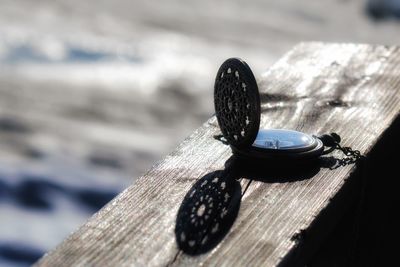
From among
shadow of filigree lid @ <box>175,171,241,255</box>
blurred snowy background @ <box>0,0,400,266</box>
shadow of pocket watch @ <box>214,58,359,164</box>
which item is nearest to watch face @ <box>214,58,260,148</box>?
shadow of pocket watch @ <box>214,58,359,164</box>

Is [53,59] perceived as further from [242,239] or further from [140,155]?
[242,239]

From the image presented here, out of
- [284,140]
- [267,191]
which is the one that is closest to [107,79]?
[284,140]

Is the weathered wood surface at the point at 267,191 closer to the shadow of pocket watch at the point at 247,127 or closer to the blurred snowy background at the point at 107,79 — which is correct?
the shadow of pocket watch at the point at 247,127

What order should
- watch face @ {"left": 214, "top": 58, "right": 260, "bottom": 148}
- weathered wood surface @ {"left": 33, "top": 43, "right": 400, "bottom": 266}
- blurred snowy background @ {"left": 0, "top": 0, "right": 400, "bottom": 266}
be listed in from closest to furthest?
weathered wood surface @ {"left": 33, "top": 43, "right": 400, "bottom": 266} < watch face @ {"left": 214, "top": 58, "right": 260, "bottom": 148} < blurred snowy background @ {"left": 0, "top": 0, "right": 400, "bottom": 266}

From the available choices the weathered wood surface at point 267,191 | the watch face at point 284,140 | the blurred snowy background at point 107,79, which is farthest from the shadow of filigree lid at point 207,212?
the blurred snowy background at point 107,79

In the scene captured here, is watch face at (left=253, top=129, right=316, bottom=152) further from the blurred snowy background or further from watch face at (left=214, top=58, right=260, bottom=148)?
the blurred snowy background

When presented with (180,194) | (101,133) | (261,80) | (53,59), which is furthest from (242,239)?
(53,59)
